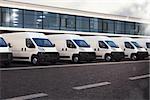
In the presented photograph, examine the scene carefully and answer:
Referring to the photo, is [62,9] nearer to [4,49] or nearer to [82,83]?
[4,49]

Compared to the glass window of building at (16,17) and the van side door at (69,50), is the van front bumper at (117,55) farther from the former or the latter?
the glass window of building at (16,17)

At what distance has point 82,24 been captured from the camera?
52438 millimetres

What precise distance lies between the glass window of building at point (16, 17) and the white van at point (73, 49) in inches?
769

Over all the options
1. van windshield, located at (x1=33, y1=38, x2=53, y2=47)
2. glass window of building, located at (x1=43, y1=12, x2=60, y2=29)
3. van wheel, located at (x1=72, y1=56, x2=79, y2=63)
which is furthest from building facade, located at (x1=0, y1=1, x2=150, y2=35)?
van windshield, located at (x1=33, y1=38, x2=53, y2=47)

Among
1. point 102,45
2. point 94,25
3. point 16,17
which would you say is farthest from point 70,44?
point 94,25

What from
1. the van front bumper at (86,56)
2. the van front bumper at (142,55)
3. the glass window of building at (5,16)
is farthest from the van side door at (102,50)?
the glass window of building at (5,16)

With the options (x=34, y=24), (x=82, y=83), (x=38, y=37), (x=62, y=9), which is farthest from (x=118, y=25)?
(x=82, y=83)

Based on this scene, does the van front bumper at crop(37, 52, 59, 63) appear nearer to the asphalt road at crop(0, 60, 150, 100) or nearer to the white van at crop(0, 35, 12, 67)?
the white van at crop(0, 35, 12, 67)

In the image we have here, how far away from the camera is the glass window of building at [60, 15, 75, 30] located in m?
49.7

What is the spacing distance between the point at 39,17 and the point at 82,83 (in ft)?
116

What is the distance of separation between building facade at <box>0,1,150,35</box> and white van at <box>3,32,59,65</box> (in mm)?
17999

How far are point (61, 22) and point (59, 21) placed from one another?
431 mm

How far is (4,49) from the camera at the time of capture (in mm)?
18922

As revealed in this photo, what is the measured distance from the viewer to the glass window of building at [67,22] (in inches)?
1955
